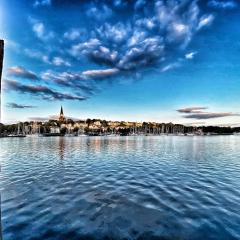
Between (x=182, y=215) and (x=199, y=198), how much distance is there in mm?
4281

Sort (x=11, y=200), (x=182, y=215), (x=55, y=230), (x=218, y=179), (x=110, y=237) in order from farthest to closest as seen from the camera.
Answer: (x=218, y=179) → (x=11, y=200) → (x=182, y=215) → (x=55, y=230) → (x=110, y=237)

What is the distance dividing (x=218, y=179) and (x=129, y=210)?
13696 millimetres

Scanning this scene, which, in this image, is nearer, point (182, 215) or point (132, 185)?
point (182, 215)

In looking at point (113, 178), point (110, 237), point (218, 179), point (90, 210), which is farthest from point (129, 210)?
point (218, 179)

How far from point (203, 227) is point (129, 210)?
14.1ft

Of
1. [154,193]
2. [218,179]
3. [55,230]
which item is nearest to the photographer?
[55,230]

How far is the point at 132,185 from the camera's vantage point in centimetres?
2161

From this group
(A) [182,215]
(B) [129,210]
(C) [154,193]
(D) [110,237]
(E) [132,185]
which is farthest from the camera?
(E) [132,185]

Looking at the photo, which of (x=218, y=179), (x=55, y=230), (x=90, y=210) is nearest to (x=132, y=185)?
(x=90, y=210)

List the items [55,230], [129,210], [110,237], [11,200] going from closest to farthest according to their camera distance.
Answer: [110,237]
[55,230]
[129,210]
[11,200]

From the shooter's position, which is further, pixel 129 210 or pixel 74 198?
pixel 74 198

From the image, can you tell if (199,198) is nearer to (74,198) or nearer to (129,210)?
(129,210)

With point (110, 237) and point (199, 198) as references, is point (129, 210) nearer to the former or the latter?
point (110, 237)

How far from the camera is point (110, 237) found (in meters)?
10.6
